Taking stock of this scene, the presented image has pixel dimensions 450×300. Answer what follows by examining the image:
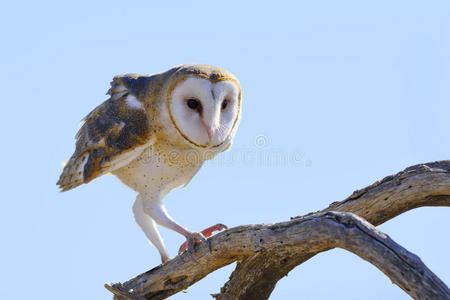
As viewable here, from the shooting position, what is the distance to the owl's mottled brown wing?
229 inches

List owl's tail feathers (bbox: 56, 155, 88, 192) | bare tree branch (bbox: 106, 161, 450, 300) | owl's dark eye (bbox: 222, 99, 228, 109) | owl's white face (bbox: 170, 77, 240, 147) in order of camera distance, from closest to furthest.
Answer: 1. bare tree branch (bbox: 106, 161, 450, 300)
2. owl's white face (bbox: 170, 77, 240, 147)
3. owl's dark eye (bbox: 222, 99, 228, 109)
4. owl's tail feathers (bbox: 56, 155, 88, 192)

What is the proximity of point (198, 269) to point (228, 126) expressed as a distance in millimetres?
1228

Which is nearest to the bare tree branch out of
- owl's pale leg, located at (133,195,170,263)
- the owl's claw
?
the owl's claw

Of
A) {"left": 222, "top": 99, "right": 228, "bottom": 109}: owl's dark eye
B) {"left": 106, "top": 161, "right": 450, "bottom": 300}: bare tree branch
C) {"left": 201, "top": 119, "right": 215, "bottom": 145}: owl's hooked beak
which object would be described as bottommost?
{"left": 106, "top": 161, "right": 450, "bottom": 300}: bare tree branch

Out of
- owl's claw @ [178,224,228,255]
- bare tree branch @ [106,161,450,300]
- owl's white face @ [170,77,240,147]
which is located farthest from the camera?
owl's white face @ [170,77,240,147]

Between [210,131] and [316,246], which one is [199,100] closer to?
[210,131]

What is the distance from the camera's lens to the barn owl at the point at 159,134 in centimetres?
566

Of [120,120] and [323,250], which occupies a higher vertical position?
[120,120]

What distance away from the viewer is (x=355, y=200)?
5105 mm

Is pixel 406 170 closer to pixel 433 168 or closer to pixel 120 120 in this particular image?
pixel 433 168

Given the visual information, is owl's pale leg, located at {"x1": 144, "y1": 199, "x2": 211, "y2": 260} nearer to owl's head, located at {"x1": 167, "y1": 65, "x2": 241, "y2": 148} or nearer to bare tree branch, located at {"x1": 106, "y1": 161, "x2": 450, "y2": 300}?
bare tree branch, located at {"x1": 106, "y1": 161, "x2": 450, "y2": 300}

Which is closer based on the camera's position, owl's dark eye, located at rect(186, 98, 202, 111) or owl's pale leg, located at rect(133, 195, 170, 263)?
owl's dark eye, located at rect(186, 98, 202, 111)

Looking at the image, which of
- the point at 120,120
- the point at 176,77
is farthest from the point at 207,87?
the point at 120,120

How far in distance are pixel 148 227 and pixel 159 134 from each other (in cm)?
92
